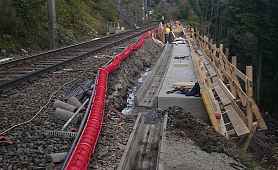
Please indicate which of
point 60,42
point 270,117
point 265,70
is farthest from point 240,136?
point 265,70

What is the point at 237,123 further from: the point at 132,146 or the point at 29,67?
the point at 29,67

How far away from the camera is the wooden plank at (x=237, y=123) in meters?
8.02

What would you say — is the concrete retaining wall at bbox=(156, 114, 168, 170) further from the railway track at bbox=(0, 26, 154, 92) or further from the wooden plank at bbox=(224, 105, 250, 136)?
the railway track at bbox=(0, 26, 154, 92)

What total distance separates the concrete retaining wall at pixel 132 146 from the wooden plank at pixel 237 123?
2172 millimetres

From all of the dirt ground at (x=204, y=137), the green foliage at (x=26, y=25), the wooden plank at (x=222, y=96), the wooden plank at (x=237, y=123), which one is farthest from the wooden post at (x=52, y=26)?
the wooden plank at (x=237, y=123)

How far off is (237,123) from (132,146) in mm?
3065

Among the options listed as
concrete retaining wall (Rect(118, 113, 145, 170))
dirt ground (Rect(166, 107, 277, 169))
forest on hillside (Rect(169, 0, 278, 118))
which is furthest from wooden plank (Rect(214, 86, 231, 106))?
forest on hillside (Rect(169, 0, 278, 118))

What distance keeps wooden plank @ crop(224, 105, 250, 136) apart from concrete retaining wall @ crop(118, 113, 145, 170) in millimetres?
2172

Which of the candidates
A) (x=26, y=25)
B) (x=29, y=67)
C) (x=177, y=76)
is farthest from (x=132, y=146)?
(x=26, y=25)

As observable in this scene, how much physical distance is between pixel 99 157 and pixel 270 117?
84.7 ft

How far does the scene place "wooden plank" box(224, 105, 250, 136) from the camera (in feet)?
26.3

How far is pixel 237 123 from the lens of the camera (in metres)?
8.57

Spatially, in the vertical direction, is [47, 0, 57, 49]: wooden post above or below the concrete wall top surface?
above

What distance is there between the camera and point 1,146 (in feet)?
19.4
